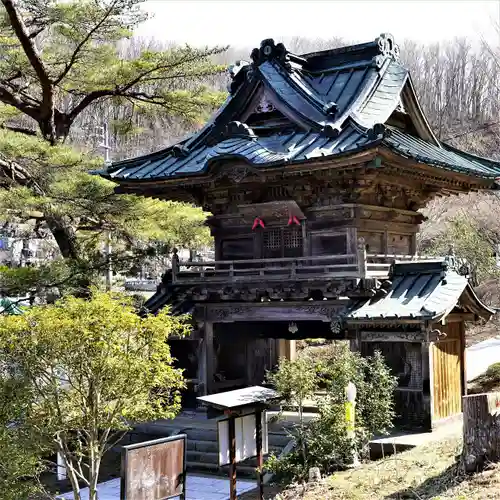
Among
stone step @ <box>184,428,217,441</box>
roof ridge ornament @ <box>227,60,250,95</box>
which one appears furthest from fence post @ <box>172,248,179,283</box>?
roof ridge ornament @ <box>227,60,250,95</box>

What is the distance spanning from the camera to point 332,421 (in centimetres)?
1121

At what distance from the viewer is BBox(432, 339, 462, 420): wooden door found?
13.8 meters

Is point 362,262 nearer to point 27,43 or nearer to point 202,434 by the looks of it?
point 202,434

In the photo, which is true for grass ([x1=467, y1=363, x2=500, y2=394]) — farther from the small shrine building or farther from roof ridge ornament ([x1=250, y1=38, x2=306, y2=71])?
roof ridge ornament ([x1=250, y1=38, x2=306, y2=71])

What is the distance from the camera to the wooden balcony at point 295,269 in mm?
14242

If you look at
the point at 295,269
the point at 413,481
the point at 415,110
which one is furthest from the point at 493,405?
the point at 415,110

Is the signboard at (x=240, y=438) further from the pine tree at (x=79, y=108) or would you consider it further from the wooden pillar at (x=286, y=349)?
the wooden pillar at (x=286, y=349)

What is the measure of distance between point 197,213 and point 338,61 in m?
5.18

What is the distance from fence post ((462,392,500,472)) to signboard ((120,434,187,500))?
3.72 m

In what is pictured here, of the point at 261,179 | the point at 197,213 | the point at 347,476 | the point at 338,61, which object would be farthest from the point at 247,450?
the point at 338,61

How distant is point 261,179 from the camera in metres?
15.0

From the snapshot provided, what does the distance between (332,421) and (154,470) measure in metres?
3.38

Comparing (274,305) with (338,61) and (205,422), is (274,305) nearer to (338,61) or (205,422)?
(205,422)

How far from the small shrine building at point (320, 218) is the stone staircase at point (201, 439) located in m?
1.13
